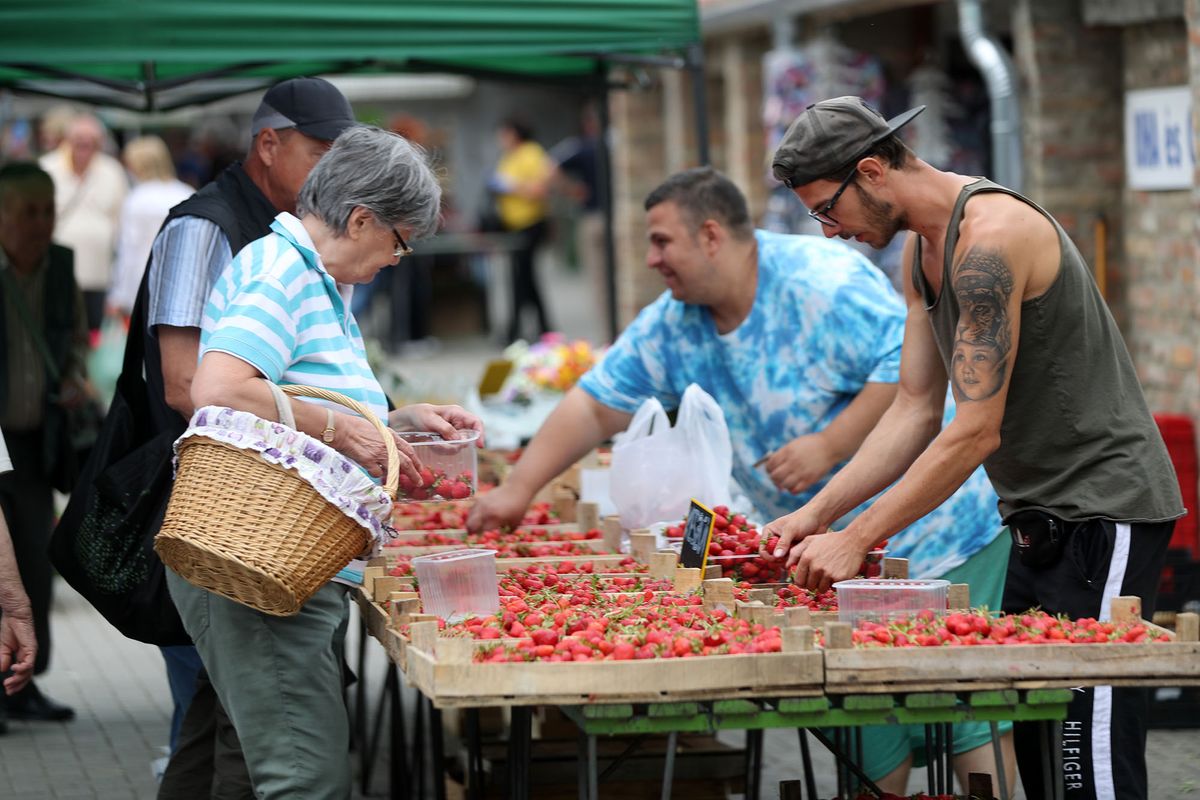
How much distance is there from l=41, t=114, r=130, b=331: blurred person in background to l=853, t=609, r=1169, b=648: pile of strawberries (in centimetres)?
937

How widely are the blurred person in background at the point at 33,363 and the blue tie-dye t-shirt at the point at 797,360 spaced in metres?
2.40

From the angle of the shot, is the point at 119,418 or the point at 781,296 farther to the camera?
the point at 781,296

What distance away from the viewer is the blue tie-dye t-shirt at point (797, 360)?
4.59 meters

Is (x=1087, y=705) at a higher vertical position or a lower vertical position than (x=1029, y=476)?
lower

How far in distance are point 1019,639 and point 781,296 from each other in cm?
181

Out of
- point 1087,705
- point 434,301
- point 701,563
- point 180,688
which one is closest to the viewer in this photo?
point 1087,705

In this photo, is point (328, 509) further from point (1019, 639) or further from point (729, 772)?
point (729, 772)

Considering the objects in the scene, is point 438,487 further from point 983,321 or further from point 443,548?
point 983,321

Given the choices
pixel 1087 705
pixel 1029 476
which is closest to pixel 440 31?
pixel 1029 476

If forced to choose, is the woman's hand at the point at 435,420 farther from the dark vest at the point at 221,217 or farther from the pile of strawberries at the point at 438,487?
the dark vest at the point at 221,217

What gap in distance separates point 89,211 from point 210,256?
824 cm

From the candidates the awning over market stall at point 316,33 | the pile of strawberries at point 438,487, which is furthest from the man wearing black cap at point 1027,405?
the awning over market stall at point 316,33

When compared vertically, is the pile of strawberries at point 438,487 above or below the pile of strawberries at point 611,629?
above

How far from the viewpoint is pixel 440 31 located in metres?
5.98
